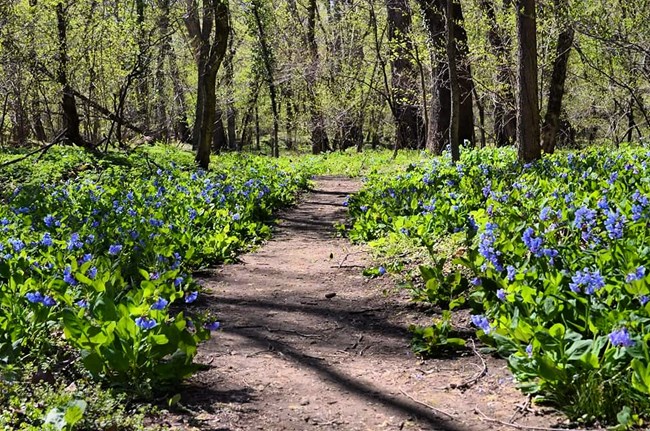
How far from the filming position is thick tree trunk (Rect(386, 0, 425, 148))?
54.4ft

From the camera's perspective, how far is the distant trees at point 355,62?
1060cm

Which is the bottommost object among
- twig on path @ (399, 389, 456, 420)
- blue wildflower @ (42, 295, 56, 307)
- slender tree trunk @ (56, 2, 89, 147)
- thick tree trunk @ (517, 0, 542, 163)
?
twig on path @ (399, 389, 456, 420)

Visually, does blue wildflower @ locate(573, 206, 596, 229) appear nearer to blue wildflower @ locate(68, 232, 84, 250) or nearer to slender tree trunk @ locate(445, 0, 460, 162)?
blue wildflower @ locate(68, 232, 84, 250)

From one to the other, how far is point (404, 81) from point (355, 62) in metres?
4.16

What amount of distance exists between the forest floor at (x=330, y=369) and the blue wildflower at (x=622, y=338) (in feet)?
1.41

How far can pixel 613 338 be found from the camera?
7.43 feet

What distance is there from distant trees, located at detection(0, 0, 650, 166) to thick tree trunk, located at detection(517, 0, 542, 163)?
1 centimetres

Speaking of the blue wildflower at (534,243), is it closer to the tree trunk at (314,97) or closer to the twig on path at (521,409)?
the twig on path at (521,409)

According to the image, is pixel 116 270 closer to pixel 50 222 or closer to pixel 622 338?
pixel 50 222

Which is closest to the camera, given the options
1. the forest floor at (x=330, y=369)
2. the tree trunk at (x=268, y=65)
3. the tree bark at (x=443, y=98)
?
the forest floor at (x=330, y=369)

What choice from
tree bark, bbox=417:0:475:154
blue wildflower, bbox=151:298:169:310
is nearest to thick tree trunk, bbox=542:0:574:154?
tree bark, bbox=417:0:475:154

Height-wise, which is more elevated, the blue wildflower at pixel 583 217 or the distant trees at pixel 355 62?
the distant trees at pixel 355 62

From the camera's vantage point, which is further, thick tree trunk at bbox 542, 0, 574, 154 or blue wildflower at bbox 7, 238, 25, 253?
thick tree trunk at bbox 542, 0, 574, 154

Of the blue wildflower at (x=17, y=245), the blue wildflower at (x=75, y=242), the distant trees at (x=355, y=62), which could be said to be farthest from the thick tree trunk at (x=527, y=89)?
the blue wildflower at (x=17, y=245)
